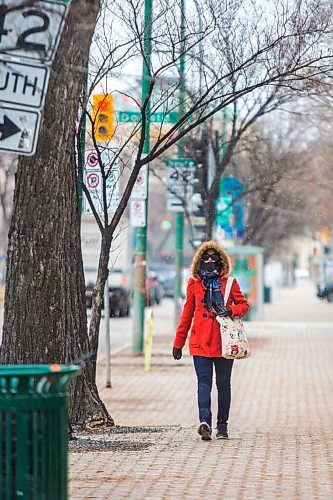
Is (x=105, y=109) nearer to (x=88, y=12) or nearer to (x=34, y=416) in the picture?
(x=88, y=12)

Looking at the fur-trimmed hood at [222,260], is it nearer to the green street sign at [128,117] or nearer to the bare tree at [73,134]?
the bare tree at [73,134]

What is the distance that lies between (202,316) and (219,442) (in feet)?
3.64

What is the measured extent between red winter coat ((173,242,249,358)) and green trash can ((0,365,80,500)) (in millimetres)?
5272

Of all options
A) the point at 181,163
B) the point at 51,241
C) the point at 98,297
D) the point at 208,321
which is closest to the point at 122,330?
the point at 181,163

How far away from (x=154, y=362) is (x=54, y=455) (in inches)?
657

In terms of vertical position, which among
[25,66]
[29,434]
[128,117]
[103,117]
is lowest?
[29,434]

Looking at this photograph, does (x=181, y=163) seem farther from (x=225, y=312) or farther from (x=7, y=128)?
(x=7, y=128)

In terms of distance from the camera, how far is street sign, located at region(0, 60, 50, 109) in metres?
7.23

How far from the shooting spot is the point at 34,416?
643 centimetres

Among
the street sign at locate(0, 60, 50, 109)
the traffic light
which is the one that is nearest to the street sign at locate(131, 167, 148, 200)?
the traffic light

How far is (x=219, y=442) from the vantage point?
11.7 metres

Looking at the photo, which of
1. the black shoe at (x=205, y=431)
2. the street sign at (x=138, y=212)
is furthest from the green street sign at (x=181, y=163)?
the black shoe at (x=205, y=431)

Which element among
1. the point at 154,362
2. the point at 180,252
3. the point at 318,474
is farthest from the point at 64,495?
the point at 180,252

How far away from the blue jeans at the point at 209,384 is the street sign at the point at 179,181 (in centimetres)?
1179
